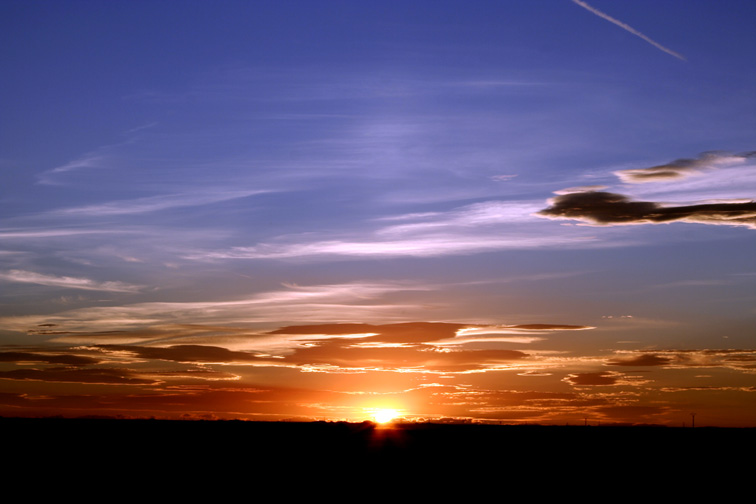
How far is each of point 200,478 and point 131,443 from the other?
3817 cm

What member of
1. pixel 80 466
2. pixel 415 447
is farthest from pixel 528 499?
pixel 415 447

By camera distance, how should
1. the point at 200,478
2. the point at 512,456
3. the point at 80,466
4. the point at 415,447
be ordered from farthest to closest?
the point at 415,447
the point at 512,456
the point at 80,466
the point at 200,478

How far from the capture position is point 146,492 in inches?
1731

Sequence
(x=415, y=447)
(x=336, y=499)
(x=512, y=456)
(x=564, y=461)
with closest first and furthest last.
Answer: (x=336, y=499), (x=564, y=461), (x=512, y=456), (x=415, y=447)

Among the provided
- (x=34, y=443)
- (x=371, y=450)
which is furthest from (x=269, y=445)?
(x=34, y=443)

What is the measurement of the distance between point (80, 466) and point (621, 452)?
182 ft

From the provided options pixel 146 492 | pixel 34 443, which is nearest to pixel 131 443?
pixel 34 443

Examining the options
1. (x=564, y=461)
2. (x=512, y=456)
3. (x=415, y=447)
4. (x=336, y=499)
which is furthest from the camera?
(x=415, y=447)

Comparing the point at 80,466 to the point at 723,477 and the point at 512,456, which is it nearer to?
the point at 512,456

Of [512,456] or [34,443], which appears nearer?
[512,456]

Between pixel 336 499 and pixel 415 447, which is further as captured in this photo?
pixel 415 447

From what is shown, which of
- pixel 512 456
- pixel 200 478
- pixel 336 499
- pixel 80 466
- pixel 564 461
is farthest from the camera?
pixel 512 456

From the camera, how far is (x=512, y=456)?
7344cm

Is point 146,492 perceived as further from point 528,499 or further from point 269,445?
point 269,445
